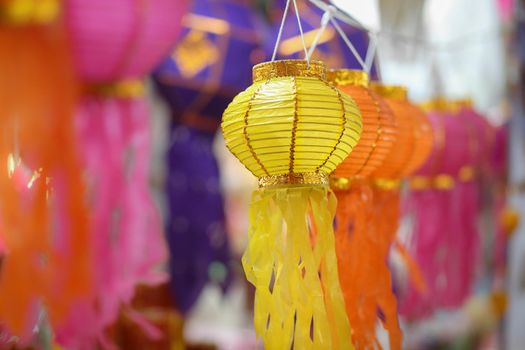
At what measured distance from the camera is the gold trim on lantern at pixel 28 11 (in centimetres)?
121

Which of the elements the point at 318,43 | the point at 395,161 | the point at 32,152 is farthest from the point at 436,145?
the point at 32,152

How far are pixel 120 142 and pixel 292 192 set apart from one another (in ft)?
3.61

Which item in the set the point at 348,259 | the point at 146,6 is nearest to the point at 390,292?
the point at 348,259

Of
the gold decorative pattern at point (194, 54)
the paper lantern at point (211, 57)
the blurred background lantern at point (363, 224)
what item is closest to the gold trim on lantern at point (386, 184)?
A: the blurred background lantern at point (363, 224)

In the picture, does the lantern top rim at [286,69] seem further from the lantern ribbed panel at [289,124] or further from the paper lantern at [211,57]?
the paper lantern at [211,57]

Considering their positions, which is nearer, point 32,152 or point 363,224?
point 32,152

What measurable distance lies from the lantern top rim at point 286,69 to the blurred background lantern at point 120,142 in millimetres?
800

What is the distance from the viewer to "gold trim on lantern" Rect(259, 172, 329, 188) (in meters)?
1.39

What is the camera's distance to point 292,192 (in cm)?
139

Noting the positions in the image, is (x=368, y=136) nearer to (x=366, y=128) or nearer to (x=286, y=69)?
(x=366, y=128)

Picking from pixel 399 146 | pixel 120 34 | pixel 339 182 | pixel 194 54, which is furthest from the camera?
pixel 194 54

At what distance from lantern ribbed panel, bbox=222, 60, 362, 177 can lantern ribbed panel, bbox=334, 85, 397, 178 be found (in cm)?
20

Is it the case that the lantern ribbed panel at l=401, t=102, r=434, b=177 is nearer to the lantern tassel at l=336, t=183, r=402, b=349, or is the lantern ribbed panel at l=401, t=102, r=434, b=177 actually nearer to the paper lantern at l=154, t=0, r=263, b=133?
the lantern tassel at l=336, t=183, r=402, b=349

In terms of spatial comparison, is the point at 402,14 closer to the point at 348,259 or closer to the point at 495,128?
the point at 495,128
